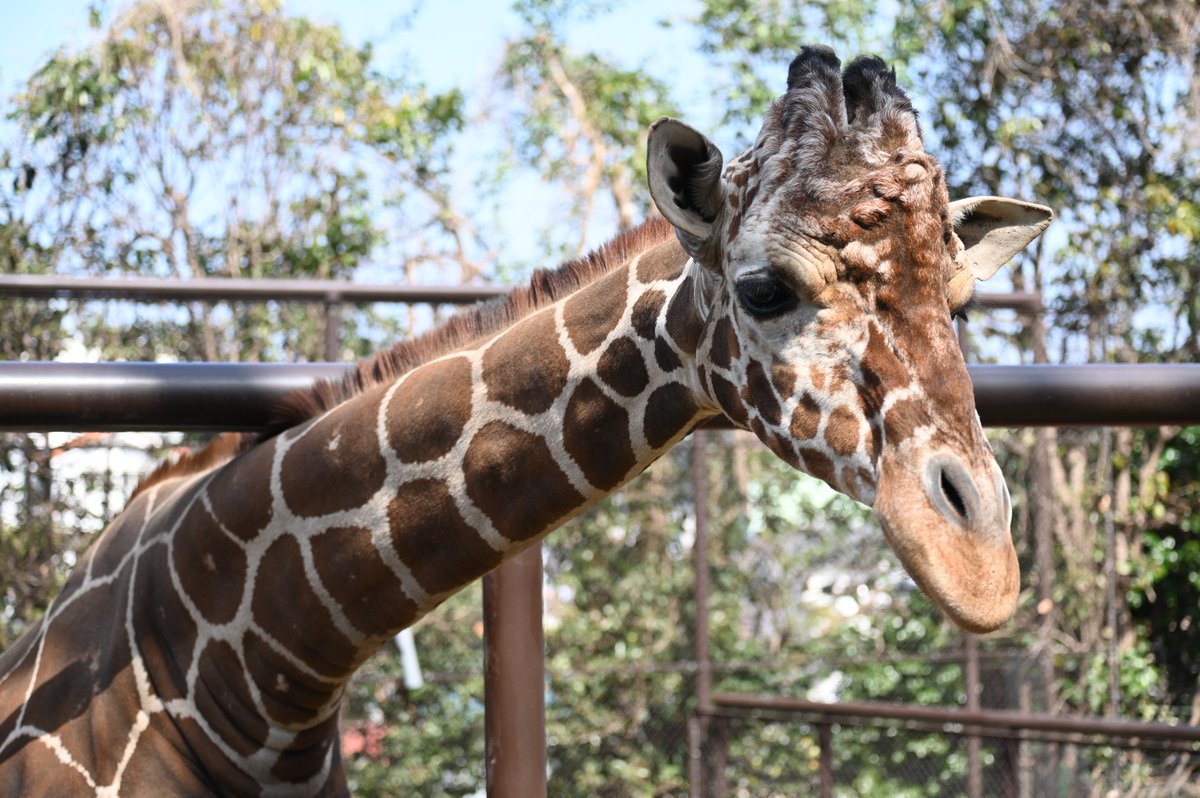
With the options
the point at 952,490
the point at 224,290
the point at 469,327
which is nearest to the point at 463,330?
the point at 469,327

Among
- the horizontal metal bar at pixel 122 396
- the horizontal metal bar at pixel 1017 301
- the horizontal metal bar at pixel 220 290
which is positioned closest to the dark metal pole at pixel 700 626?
the horizontal metal bar at pixel 1017 301

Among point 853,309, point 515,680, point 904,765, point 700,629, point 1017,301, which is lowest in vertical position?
point 515,680

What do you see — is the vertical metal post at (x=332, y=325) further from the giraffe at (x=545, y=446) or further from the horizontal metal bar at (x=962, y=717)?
the giraffe at (x=545, y=446)

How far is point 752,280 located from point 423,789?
5.01m

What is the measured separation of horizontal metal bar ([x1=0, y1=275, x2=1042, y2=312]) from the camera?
491 centimetres

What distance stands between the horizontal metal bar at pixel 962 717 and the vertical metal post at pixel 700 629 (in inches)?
4.7

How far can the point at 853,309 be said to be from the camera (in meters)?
1.45

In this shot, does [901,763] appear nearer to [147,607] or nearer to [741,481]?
[741,481]

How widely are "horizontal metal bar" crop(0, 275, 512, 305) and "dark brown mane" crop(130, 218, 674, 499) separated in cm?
285

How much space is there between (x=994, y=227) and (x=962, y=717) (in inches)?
173

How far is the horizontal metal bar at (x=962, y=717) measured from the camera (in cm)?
504

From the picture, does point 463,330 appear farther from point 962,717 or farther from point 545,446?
point 962,717

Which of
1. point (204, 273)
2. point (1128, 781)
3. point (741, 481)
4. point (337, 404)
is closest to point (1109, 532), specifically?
point (1128, 781)

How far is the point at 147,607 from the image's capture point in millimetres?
2025
